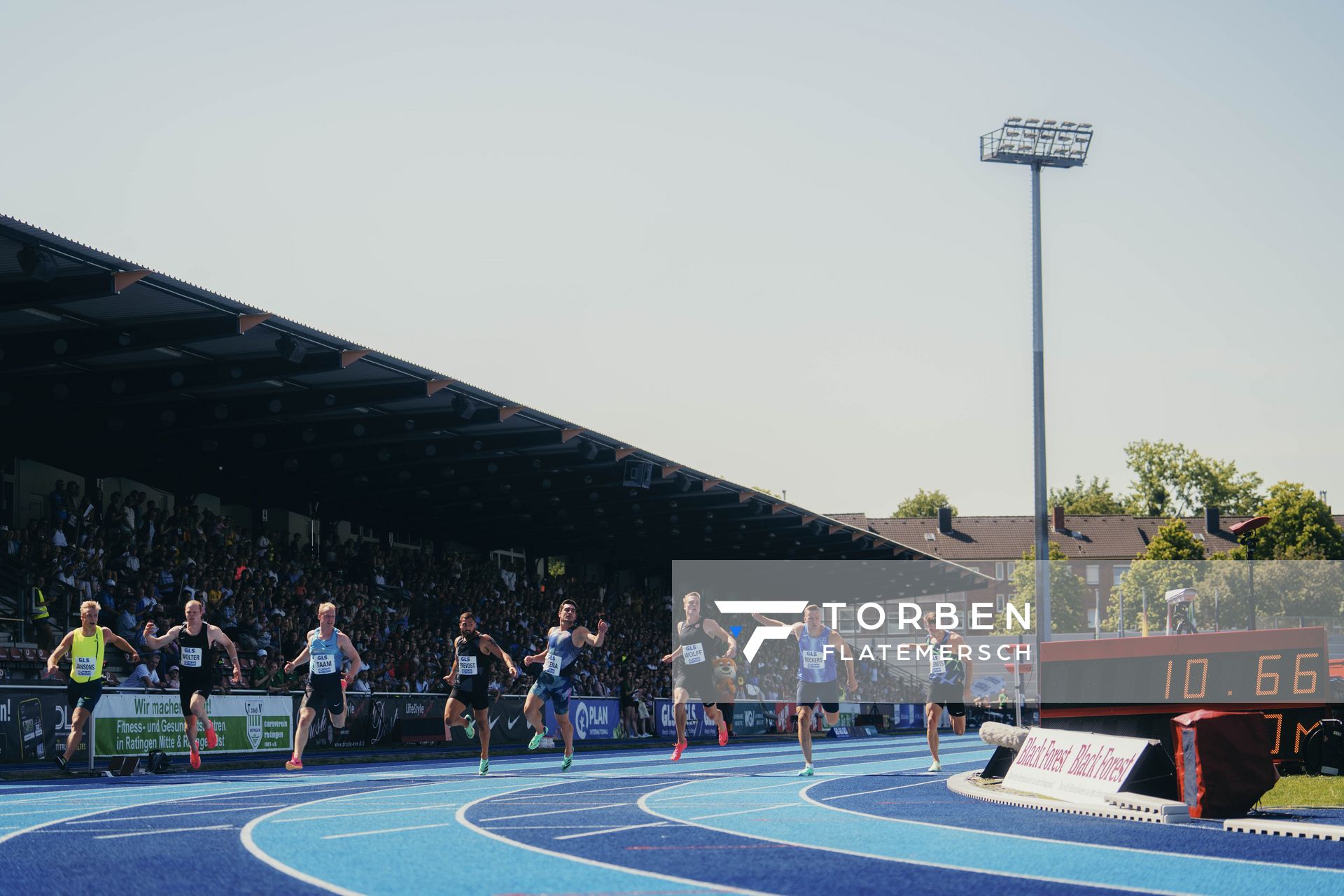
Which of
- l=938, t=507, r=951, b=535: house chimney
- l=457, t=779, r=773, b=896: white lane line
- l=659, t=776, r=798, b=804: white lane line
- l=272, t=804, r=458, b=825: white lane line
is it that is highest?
l=938, t=507, r=951, b=535: house chimney

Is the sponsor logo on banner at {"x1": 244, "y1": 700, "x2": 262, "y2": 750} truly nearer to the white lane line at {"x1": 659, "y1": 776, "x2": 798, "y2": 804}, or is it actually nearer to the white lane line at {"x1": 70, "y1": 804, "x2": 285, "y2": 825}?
the white lane line at {"x1": 659, "y1": 776, "x2": 798, "y2": 804}

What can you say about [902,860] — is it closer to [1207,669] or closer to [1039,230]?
[1207,669]

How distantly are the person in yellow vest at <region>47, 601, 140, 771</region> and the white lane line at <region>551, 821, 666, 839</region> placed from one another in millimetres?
8111

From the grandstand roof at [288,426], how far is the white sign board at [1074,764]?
12.3m

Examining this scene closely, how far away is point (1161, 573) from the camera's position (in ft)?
260

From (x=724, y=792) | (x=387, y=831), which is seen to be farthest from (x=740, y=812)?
(x=387, y=831)

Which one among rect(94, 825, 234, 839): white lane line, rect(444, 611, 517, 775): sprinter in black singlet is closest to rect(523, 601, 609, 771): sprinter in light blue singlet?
rect(444, 611, 517, 775): sprinter in black singlet

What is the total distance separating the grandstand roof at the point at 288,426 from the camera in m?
21.0

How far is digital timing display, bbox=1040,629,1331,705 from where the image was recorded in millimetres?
15242

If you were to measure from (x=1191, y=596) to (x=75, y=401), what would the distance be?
18471 millimetres

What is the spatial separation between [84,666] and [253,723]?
5617 millimetres

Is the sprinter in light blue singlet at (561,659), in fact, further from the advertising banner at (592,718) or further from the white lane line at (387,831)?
the advertising banner at (592,718)

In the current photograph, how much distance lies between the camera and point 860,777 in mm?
17469

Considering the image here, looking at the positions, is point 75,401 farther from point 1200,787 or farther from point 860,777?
point 1200,787
